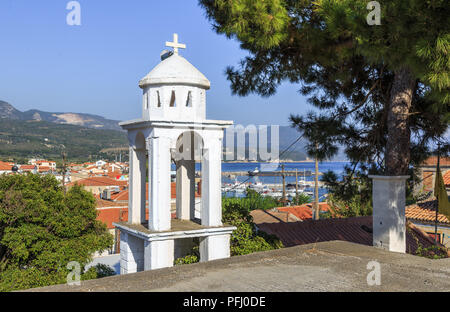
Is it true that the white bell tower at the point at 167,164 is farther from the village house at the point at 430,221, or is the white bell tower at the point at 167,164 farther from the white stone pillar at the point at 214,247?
the village house at the point at 430,221

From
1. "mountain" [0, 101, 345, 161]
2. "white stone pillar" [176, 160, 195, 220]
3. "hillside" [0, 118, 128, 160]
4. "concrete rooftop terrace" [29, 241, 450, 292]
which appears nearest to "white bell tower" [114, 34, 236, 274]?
"white stone pillar" [176, 160, 195, 220]

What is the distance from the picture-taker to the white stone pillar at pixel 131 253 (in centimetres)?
918

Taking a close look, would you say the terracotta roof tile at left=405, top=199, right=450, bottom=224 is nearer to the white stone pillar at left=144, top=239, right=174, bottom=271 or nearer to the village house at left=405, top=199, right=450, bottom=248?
the village house at left=405, top=199, right=450, bottom=248

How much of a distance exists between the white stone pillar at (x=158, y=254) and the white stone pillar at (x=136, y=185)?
1255 millimetres

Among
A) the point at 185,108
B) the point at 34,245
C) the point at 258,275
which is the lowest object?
the point at 34,245

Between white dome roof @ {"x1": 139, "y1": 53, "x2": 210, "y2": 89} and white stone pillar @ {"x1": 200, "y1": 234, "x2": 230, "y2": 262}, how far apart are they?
314 centimetres

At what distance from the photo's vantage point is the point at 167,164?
859 centimetres

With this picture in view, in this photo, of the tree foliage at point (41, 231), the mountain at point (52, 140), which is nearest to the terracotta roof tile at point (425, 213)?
the tree foliage at point (41, 231)

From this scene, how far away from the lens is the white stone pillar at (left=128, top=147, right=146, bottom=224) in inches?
376

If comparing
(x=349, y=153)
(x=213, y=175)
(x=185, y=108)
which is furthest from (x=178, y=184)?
(x=349, y=153)
